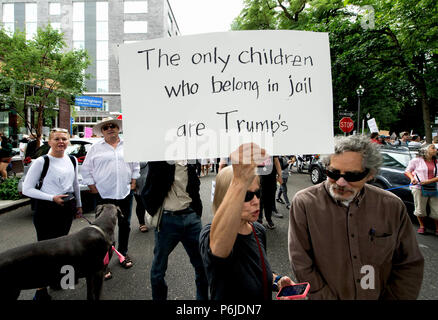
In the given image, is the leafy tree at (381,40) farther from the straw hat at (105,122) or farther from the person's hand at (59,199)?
the person's hand at (59,199)

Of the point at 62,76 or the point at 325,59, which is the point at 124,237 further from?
the point at 62,76

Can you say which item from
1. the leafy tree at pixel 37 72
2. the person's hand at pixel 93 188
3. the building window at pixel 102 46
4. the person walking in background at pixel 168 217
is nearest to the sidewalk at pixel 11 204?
the leafy tree at pixel 37 72

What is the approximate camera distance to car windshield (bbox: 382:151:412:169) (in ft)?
Answer: 18.8

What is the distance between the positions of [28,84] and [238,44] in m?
10.1

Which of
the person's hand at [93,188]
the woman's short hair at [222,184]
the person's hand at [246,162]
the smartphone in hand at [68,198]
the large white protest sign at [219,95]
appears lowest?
the smartphone in hand at [68,198]

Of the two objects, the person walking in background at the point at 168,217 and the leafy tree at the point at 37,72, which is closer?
the person walking in background at the point at 168,217

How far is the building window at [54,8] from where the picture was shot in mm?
35281

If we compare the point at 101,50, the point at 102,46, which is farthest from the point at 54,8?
the point at 101,50

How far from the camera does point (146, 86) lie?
4.02 feet

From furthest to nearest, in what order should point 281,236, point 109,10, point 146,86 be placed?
point 109,10 < point 281,236 < point 146,86

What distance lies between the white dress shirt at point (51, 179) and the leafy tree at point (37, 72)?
298 inches

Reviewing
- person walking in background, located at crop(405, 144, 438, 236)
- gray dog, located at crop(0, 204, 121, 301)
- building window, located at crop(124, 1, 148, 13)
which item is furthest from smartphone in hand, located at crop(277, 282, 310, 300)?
building window, located at crop(124, 1, 148, 13)

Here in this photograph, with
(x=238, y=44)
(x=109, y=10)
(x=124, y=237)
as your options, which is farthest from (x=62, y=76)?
(x=109, y=10)

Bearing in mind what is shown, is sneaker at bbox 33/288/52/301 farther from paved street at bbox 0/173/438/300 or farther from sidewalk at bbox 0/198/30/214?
sidewalk at bbox 0/198/30/214
